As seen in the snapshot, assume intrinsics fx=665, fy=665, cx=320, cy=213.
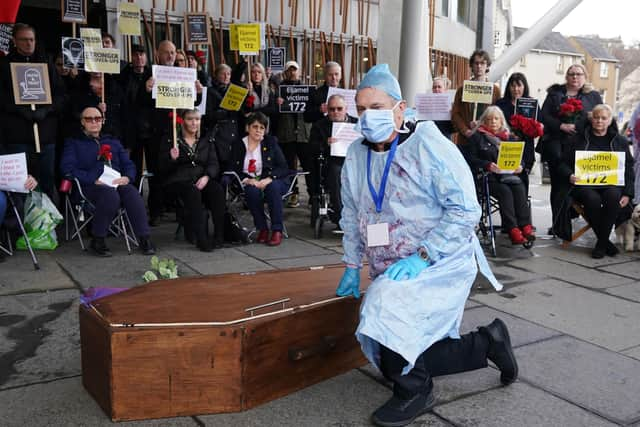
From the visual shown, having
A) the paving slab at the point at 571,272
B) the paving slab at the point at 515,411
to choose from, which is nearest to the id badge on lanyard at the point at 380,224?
the paving slab at the point at 515,411

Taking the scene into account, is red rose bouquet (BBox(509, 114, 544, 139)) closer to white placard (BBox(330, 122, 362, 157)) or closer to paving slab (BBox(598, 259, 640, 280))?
paving slab (BBox(598, 259, 640, 280))

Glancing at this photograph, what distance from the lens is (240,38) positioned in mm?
7598

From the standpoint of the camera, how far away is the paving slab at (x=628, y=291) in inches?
200

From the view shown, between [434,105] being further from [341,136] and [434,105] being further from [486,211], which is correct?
[486,211]

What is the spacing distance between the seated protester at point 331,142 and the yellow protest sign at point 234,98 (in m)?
0.90

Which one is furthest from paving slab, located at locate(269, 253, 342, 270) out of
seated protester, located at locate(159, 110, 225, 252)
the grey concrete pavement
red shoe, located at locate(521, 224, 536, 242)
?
red shoe, located at locate(521, 224, 536, 242)

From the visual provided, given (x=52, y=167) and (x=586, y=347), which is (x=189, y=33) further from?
(x=586, y=347)

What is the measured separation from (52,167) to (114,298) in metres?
3.89

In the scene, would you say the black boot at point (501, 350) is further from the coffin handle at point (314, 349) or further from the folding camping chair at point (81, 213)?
the folding camping chair at point (81, 213)

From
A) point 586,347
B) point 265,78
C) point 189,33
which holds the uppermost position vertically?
point 189,33

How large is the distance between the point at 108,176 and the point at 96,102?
1.25 m

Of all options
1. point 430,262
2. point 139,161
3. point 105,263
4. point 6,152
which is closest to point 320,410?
point 430,262

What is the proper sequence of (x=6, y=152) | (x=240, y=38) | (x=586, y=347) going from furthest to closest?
(x=240, y=38) < (x=6, y=152) < (x=586, y=347)

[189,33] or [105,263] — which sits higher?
[189,33]
